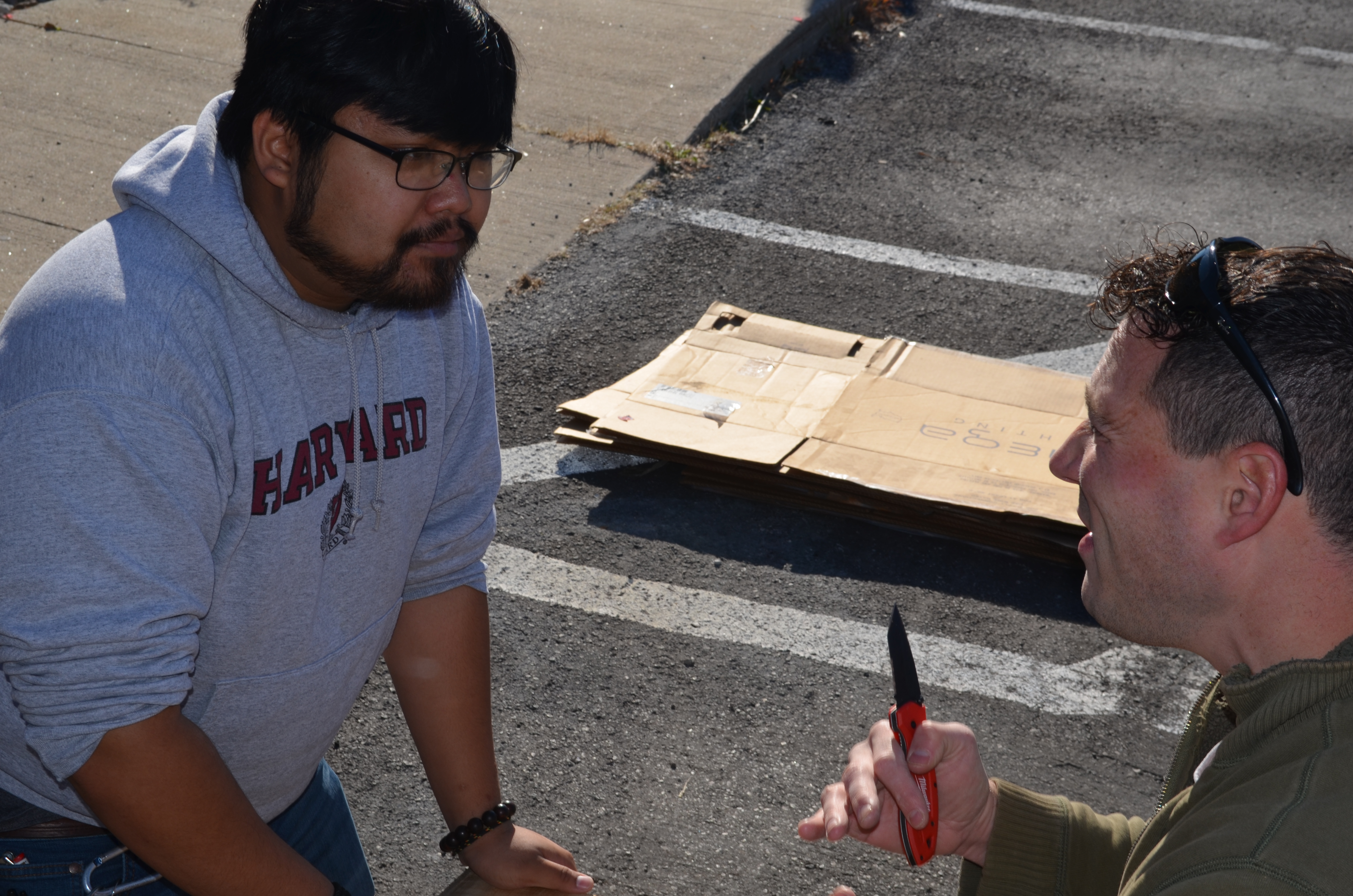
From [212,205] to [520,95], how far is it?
18.8ft

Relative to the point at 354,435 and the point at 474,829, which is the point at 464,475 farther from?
the point at 474,829

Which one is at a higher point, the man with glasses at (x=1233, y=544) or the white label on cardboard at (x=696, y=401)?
the man with glasses at (x=1233, y=544)

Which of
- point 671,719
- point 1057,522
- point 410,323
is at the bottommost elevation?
point 671,719

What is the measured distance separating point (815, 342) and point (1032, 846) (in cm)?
319

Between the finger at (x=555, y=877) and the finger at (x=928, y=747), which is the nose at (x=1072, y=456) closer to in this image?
the finger at (x=928, y=747)

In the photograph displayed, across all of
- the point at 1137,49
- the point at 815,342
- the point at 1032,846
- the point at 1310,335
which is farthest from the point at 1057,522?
the point at 1137,49

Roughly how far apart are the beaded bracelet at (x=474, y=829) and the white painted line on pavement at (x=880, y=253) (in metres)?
4.26

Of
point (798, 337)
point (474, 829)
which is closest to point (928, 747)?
point (474, 829)

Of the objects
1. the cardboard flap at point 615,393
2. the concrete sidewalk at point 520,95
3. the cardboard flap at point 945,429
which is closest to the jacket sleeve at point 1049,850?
the cardboard flap at point 945,429

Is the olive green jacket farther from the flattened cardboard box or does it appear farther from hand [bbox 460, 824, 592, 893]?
the flattened cardboard box

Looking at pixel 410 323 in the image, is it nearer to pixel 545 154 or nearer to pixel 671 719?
pixel 671 719

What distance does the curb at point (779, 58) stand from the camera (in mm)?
7168

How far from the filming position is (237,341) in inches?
69.9

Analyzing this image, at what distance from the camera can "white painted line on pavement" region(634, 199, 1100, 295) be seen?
5945 millimetres
